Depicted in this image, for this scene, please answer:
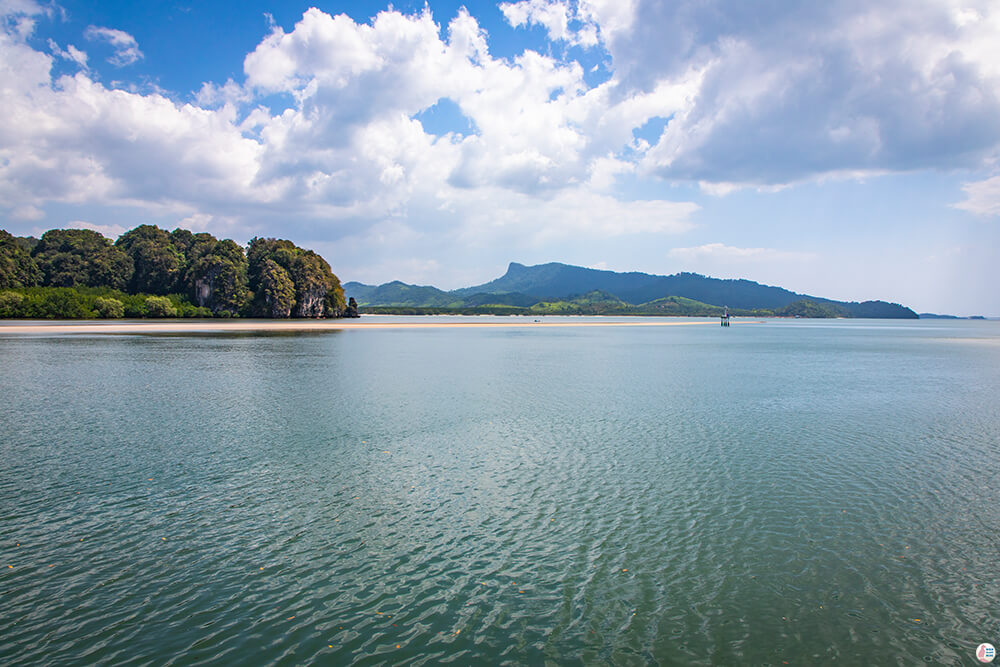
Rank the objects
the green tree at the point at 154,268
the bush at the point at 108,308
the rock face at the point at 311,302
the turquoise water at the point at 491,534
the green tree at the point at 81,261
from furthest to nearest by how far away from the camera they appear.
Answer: the rock face at the point at 311,302, the green tree at the point at 154,268, the green tree at the point at 81,261, the bush at the point at 108,308, the turquoise water at the point at 491,534

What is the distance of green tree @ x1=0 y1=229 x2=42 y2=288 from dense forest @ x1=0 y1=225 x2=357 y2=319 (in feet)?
0.82

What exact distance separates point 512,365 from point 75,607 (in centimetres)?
4322

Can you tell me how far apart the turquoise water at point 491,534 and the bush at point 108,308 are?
137 metres

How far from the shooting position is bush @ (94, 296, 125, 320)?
13849cm

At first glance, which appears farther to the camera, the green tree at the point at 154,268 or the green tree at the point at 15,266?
the green tree at the point at 154,268

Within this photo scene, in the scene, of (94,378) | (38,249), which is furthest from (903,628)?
(38,249)

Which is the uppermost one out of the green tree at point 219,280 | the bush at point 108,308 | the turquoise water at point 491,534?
the green tree at point 219,280

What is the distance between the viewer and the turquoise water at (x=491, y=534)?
8.75 m

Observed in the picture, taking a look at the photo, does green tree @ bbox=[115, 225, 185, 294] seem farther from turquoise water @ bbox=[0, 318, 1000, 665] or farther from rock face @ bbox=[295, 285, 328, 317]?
turquoise water @ bbox=[0, 318, 1000, 665]

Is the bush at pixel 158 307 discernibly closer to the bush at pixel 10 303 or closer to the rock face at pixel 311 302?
the bush at pixel 10 303

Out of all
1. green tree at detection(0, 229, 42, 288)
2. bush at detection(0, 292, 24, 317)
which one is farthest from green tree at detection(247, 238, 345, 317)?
bush at detection(0, 292, 24, 317)

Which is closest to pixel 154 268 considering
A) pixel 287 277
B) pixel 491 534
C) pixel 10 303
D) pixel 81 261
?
pixel 81 261

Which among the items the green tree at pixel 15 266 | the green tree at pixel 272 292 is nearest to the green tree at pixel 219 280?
the green tree at pixel 272 292

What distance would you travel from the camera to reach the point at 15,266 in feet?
433
